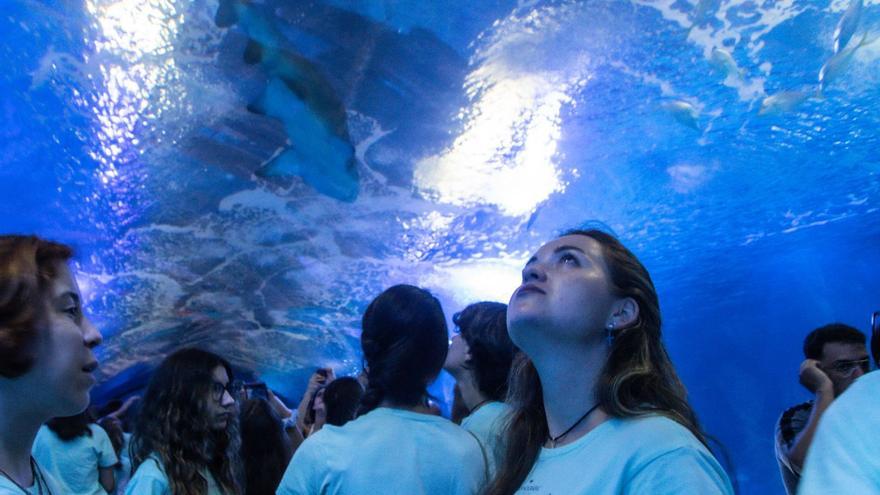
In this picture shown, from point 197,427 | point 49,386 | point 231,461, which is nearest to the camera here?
point 49,386

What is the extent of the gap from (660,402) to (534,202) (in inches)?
375

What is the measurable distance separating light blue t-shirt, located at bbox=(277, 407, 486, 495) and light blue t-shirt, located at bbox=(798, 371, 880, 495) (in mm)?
1517

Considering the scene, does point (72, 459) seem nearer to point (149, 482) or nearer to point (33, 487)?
point (149, 482)

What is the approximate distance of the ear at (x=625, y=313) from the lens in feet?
7.56

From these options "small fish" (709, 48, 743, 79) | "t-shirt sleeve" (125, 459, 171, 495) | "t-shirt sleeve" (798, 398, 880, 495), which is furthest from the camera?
"small fish" (709, 48, 743, 79)

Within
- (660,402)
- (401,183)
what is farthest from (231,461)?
(401,183)

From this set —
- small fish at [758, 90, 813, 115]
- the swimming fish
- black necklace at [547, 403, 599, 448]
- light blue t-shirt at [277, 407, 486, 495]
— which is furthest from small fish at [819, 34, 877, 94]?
light blue t-shirt at [277, 407, 486, 495]

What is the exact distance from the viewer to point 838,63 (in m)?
8.92

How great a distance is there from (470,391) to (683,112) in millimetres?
7557

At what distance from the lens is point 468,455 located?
8.80 feet

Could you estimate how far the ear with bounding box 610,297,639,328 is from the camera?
2.30 metres

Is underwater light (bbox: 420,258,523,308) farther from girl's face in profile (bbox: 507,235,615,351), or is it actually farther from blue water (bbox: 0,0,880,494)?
girl's face in profile (bbox: 507,235,615,351)

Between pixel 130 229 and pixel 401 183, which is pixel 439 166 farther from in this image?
pixel 130 229

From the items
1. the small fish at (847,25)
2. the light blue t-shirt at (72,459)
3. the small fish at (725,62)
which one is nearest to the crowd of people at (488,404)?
the light blue t-shirt at (72,459)
